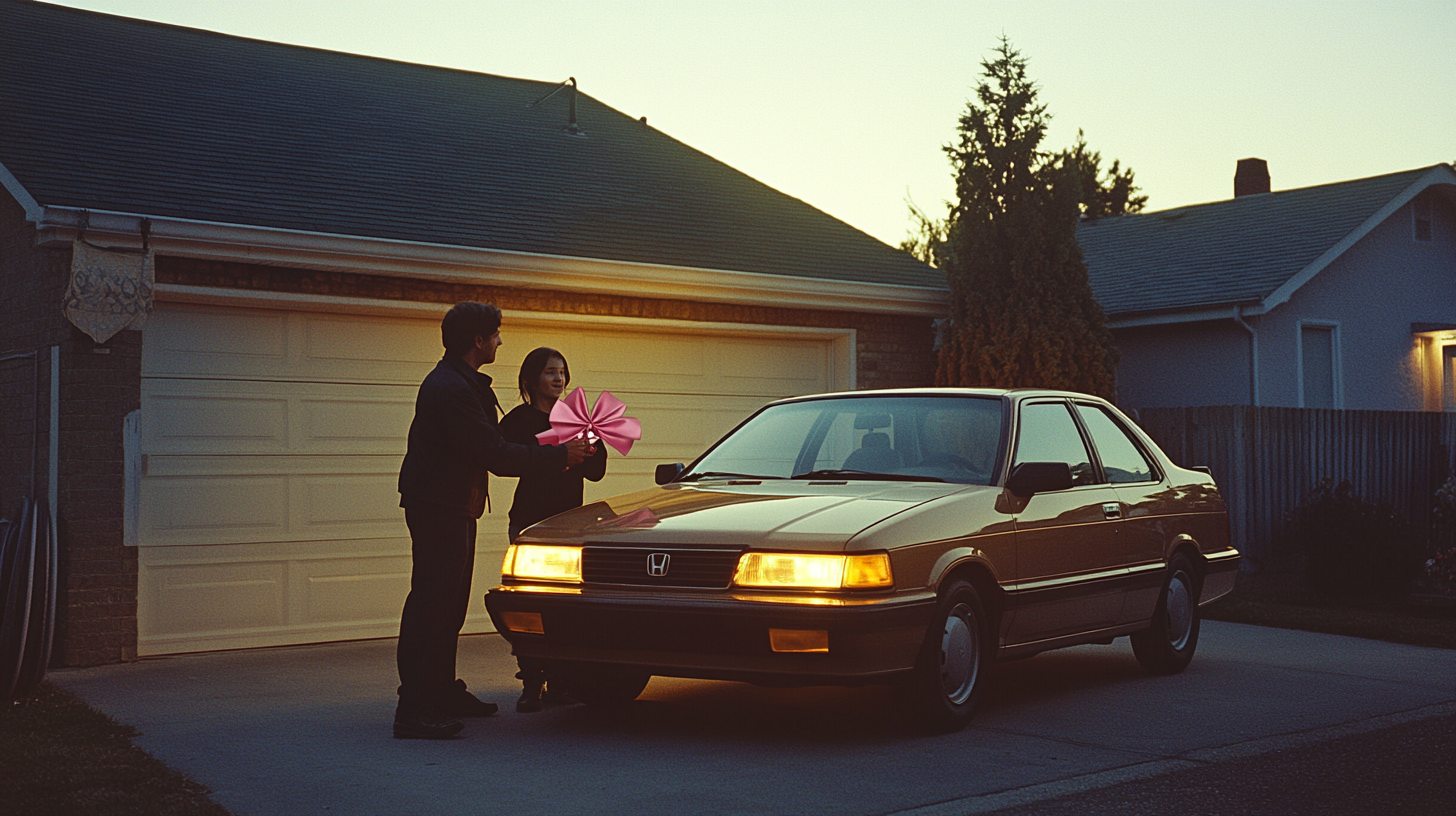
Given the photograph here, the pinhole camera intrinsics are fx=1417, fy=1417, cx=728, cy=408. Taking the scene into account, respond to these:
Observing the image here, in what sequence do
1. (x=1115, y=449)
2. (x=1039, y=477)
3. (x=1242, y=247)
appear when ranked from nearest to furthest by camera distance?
1. (x=1039, y=477)
2. (x=1115, y=449)
3. (x=1242, y=247)

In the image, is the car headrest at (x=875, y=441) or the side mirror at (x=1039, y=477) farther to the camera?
the car headrest at (x=875, y=441)

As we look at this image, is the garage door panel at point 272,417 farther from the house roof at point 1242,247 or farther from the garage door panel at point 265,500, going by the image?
the house roof at point 1242,247

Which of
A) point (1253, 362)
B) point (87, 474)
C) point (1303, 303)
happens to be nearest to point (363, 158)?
point (87, 474)

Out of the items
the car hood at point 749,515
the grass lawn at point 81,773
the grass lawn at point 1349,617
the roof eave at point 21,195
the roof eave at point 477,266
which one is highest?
the roof eave at point 21,195

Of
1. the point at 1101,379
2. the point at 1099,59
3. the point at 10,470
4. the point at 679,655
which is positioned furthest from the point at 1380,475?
the point at 10,470

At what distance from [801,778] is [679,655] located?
2.42 feet

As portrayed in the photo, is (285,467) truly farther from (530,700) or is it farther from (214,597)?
(530,700)

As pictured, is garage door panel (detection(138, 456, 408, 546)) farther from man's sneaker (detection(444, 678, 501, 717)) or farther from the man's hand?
the man's hand

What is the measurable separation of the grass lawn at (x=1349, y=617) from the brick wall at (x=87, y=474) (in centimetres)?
728

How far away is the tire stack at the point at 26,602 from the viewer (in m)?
6.90

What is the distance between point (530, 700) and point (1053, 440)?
2928 mm

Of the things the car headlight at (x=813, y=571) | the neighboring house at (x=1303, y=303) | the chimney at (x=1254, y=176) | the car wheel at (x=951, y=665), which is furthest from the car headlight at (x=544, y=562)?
the chimney at (x=1254, y=176)

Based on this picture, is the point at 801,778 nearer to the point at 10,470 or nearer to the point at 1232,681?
the point at 1232,681

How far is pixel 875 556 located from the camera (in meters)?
5.64
